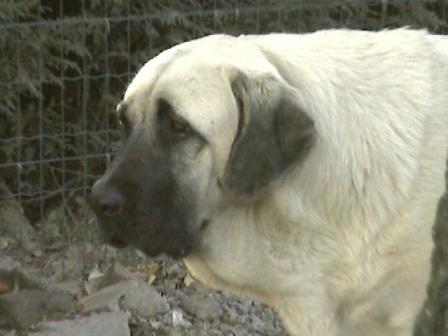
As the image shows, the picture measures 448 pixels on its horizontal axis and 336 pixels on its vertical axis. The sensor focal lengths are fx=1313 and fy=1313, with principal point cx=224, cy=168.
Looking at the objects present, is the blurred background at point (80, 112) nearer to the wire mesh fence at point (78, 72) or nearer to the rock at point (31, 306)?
the wire mesh fence at point (78, 72)

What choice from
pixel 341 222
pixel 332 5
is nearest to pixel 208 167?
pixel 341 222

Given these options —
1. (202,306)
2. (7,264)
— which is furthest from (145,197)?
(7,264)

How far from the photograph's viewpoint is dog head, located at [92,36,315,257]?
4.38 m

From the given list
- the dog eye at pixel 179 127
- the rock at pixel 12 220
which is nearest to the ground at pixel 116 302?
the rock at pixel 12 220

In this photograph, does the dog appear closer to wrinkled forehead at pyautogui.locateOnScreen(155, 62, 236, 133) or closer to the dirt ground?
wrinkled forehead at pyautogui.locateOnScreen(155, 62, 236, 133)

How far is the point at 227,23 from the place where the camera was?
26.3 feet

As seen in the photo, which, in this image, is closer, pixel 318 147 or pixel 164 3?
pixel 318 147

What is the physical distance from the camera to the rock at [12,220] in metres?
7.82

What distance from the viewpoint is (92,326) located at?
615 cm

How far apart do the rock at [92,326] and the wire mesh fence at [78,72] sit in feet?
4.86

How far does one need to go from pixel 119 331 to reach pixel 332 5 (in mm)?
2963

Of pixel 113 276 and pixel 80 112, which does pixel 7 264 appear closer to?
pixel 113 276

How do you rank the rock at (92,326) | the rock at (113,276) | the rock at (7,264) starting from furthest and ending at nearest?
the rock at (113,276), the rock at (7,264), the rock at (92,326)

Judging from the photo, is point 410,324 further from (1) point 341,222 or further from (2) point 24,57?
(2) point 24,57
